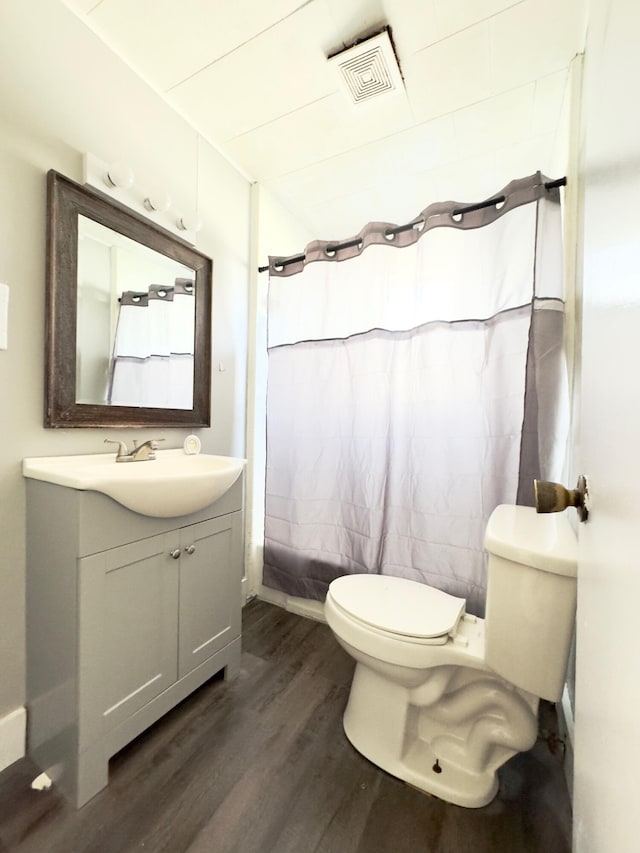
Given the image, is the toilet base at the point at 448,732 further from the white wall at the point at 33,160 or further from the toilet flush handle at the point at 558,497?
the white wall at the point at 33,160

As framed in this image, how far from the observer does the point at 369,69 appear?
1209 mm

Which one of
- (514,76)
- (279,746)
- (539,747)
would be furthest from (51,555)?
(514,76)

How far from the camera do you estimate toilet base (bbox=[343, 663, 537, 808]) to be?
93 cm

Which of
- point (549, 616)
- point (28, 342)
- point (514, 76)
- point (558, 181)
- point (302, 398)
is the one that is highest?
point (514, 76)

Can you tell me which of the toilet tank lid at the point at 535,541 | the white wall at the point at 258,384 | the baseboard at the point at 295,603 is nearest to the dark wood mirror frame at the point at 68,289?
the white wall at the point at 258,384

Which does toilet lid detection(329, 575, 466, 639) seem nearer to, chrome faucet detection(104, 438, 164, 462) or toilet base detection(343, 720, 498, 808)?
toilet base detection(343, 720, 498, 808)

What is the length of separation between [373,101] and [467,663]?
196cm

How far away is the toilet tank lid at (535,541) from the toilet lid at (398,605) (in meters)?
0.32

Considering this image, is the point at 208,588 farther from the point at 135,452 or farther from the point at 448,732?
the point at 448,732

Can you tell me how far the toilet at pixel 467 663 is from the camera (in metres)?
0.82

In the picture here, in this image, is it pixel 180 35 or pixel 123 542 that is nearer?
pixel 123 542

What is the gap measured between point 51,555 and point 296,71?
1.81 m

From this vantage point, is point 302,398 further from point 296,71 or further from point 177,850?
point 177,850

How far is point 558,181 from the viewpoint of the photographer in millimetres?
1203
